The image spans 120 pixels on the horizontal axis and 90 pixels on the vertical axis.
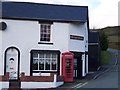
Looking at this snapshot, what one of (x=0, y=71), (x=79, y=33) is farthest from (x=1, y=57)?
(x=79, y=33)

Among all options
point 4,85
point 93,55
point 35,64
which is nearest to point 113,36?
point 93,55

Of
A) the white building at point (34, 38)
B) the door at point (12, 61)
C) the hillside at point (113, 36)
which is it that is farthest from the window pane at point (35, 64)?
the hillside at point (113, 36)

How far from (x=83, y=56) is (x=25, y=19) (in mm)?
6650

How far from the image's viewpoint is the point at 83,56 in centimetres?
3291

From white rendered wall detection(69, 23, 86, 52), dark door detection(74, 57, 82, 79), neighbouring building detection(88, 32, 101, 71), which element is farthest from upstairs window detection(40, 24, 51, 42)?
neighbouring building detection(88, 32, 101, 71)

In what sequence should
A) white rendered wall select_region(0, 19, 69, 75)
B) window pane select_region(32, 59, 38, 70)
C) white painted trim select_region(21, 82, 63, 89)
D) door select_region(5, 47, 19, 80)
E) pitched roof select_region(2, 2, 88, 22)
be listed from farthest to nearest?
1. pitched roof select_region(2, 2, 88, 22)
2. window pane select_region(32, 59, 38, 70)
3. white rendered wall select_region(0, 19, 69, 75)
4. door select_region(5, 47, 19, 80)
5. white painted trim select_region(21, 82, 63, 89)

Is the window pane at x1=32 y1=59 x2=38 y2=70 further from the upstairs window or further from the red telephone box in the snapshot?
the red telephone box

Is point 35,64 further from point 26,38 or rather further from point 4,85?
point 4,85

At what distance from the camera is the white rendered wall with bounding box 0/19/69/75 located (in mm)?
29250

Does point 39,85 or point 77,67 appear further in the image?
point 77,67

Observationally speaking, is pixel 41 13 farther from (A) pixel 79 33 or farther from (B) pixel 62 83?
(B) pixel 62 83

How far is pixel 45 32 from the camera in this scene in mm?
30109

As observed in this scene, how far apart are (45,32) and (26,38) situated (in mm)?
1688

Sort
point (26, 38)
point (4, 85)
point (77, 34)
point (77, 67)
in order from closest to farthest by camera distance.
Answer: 1. point (4, 85)
2. point (26, 38)
3. point (77, 34)
4. point (77, 67)
